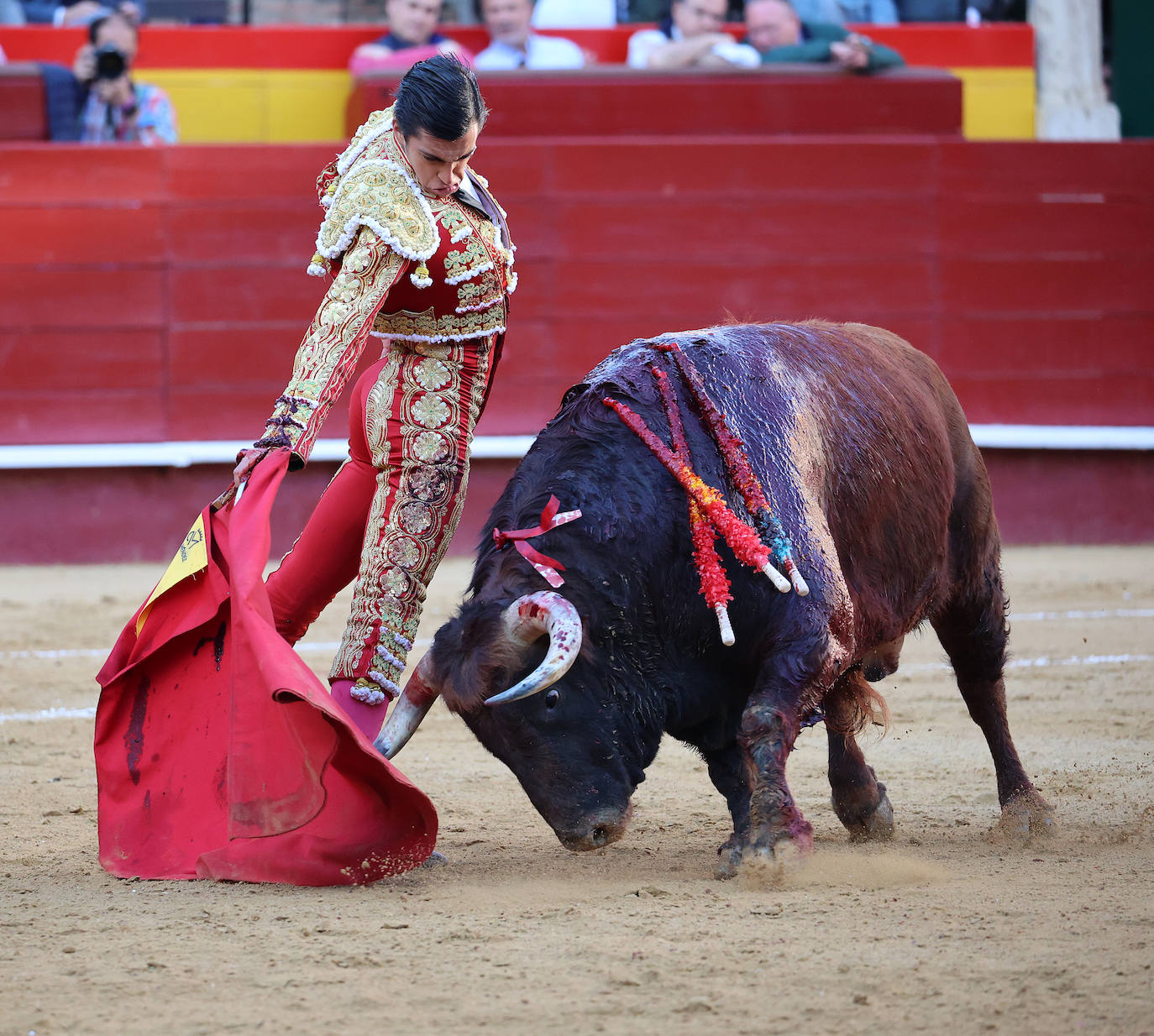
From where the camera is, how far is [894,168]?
721 centimetres

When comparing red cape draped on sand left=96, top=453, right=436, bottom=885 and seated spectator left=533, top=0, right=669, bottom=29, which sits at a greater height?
seated spectator left=533, top=0, right=669, bottom=29

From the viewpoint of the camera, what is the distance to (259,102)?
7.42 m

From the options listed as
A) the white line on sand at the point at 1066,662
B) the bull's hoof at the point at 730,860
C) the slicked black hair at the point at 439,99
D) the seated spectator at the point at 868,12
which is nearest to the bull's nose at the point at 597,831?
the bull's hoof at the point at 730,860

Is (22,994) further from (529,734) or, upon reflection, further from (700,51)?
(700,51)

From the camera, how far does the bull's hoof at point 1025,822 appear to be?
2.97m

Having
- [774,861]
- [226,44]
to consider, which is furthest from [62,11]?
[774,861]

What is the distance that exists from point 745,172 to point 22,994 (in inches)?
224

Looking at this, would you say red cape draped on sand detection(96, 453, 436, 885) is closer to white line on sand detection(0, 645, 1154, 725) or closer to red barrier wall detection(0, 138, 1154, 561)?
white line on sand detection(0, 645, 1154, 725)

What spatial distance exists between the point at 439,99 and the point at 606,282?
4511mm

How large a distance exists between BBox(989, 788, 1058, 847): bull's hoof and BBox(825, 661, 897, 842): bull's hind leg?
20 centimetres

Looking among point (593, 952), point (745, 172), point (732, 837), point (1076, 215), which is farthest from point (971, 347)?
point (593, 952)

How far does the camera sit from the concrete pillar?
8133mm

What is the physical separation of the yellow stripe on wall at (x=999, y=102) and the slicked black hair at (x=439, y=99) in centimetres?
578

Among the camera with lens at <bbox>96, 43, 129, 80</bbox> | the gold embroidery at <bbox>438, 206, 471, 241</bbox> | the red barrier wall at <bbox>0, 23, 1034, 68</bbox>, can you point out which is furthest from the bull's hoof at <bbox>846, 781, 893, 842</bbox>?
the red barrier wall at <bbox>0, 23, 1034, 68</bbox>
